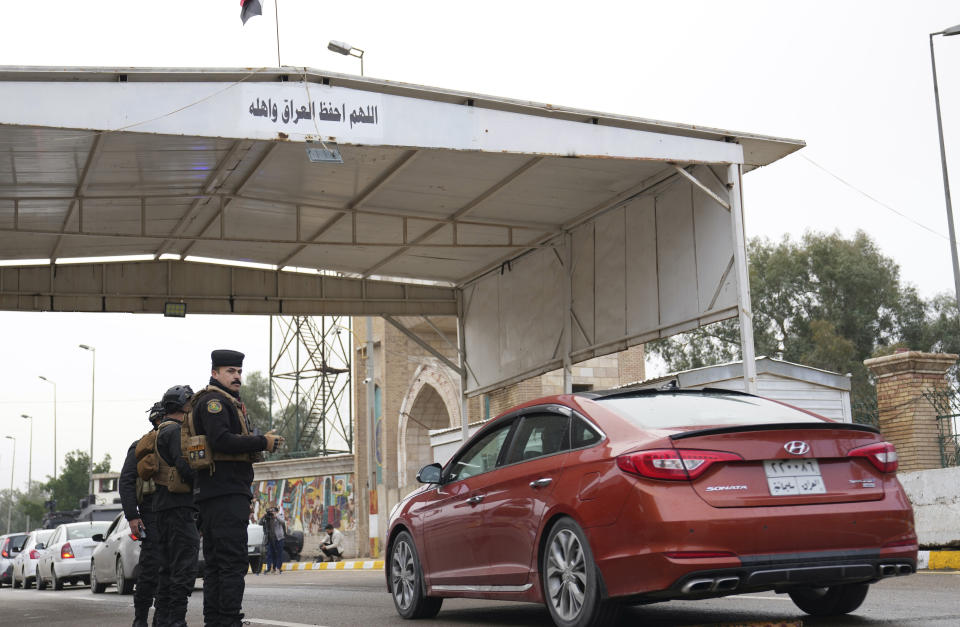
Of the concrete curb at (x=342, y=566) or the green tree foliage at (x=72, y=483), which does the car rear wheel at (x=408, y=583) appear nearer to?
the concrete curb at (x=342, y=566)

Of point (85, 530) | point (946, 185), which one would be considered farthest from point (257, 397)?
point (946, 185)

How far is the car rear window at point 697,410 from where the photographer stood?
7047 millimetres

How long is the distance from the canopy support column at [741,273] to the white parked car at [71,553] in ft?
48.2

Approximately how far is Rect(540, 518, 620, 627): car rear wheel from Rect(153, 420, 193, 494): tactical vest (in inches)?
117

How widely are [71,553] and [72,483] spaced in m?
83.6

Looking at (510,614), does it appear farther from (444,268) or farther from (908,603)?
(444,268)

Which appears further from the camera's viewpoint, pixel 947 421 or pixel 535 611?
pixel 947 421

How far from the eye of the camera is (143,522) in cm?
969

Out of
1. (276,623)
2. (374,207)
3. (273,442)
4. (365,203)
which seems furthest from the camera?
(374,207)

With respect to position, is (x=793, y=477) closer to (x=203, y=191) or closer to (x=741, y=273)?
(x=741, y=273)

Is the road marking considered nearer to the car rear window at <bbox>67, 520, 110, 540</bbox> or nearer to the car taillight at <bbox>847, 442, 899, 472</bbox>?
the car taillight at <bbox>847, 442, 899, 472</bbox>

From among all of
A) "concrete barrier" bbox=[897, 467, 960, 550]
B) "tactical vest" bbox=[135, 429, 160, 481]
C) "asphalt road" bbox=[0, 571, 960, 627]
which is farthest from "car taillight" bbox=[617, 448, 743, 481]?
"concrete barrier" bbox=[897, 467, 960, 550]

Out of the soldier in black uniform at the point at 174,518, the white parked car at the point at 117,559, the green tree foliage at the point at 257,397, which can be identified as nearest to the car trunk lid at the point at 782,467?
Result: the soldier in black uniform at the point at 174,518

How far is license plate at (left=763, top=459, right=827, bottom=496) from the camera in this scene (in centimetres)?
650
